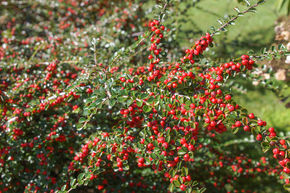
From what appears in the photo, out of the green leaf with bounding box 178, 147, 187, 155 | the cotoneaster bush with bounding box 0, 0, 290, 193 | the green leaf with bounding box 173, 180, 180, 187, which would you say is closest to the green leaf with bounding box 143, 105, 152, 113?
the cotoneaster bush with bounding box 0, 0, 290, 193

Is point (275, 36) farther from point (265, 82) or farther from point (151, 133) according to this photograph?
point (151, 133)

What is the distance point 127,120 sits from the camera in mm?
1531

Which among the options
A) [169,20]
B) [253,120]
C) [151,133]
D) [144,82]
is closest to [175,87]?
[144,82]

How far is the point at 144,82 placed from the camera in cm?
148

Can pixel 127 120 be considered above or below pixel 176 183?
above

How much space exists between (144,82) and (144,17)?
2102mm

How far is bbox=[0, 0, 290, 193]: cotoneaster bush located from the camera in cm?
125

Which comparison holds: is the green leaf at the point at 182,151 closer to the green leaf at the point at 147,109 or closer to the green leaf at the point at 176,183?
the green leaf at the point at 176,183

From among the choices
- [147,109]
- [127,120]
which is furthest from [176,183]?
[127,120]

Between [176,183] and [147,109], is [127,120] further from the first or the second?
[176,183]

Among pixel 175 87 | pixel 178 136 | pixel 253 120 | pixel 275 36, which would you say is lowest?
pixel 178 136

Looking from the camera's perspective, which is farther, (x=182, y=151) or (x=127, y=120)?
(x=127, y=120)

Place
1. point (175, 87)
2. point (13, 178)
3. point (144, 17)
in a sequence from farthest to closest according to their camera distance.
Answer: point (144, 17) → point (13, 178) → point (175, 87)

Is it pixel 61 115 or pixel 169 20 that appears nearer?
pixel 61 115
